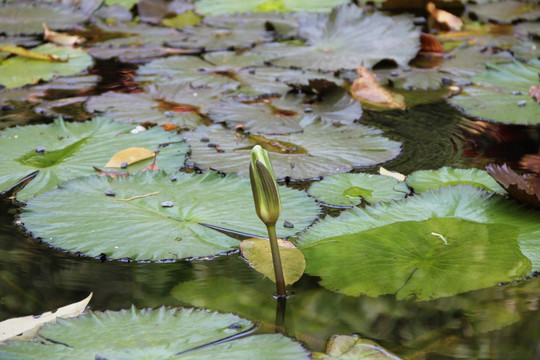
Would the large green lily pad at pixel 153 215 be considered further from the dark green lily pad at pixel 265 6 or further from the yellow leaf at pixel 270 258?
the dark green lily pad at pixel 265 6

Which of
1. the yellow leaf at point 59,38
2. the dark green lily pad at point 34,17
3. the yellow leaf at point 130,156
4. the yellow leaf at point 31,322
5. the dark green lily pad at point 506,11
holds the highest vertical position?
the dark green lily pad at point 34,17

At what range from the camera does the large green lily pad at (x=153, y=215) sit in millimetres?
1354

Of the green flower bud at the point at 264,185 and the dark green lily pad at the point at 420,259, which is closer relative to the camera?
the green flower bud at the point at 264,185

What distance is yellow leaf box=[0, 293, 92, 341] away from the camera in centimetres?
106

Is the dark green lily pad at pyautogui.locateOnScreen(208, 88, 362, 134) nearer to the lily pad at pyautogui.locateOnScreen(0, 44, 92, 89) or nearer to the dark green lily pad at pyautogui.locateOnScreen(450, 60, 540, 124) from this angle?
the dark green lily pad at pyautogui.locateOnScreen(450, 60, 540, 124)

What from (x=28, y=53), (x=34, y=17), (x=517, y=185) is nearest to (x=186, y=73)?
(x=28, y=53)

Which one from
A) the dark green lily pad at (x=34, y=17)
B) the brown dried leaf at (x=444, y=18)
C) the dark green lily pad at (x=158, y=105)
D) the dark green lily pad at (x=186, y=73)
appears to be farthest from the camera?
the brown dried leaf at (x=444, y=18)

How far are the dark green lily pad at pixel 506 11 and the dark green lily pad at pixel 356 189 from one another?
267cm

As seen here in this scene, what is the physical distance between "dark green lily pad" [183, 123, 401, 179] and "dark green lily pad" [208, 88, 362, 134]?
0.17ft

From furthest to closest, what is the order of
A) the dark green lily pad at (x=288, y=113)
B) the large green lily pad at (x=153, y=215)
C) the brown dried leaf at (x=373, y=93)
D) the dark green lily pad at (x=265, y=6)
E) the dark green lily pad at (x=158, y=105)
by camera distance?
the dark green lily pad at (x=265, y=6) → the brown dried leaf at (x=373, y=93) → the dark green lily pad at (x=158, y=105) → the dark green lily pad at (x=288, y=113) → the large green lily pad at (x=153, y=215)

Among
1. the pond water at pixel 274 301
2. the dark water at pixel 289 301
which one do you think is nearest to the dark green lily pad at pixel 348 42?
the pond water at pixel 274 301

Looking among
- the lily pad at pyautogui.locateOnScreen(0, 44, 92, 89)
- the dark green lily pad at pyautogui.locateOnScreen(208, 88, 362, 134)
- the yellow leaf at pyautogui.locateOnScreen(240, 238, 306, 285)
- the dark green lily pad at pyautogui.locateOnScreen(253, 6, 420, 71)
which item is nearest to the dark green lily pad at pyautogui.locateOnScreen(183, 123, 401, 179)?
the dark green lily pad at pyautogui.locateOnScreen(208, 88, 362, 134)

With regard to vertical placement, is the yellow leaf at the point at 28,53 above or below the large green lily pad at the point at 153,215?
above

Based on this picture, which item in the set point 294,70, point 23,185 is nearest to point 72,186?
point 23,185
